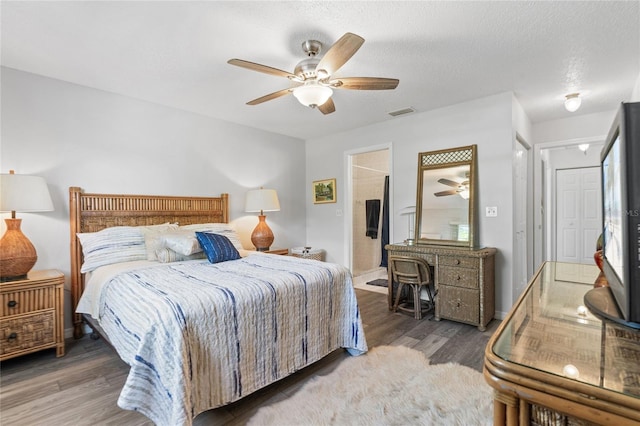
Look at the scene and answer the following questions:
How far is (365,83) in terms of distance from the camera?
226 cm

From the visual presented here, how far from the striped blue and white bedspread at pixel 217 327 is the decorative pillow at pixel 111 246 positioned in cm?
59

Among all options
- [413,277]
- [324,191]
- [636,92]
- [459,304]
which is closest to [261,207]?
[324,191]

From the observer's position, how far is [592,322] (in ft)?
2.69

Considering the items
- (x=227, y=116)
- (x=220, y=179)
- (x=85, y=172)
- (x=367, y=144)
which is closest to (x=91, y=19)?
(x=85, y=172)

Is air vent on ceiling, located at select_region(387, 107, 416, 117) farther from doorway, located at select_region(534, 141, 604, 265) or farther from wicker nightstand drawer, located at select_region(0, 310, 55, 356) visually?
wicker nightstand drawer, located at select_region(0, 310, 55, 356)

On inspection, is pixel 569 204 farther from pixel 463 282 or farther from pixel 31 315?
pixel 31 315

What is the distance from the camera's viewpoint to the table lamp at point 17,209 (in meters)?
2.31

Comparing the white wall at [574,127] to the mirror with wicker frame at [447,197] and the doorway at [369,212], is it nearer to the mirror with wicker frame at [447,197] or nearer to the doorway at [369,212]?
the mirror with wicker frame at [447,197]

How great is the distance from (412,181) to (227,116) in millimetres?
2545

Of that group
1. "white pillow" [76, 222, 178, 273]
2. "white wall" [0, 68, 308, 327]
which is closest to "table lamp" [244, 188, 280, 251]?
"white wall" [0, 68, 308, 327]

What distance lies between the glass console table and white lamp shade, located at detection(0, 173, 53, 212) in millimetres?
3194

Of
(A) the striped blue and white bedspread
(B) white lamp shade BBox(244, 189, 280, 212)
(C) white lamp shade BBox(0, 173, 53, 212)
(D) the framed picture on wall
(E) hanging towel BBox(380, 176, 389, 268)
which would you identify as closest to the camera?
(A) the striped blue and white bedspread

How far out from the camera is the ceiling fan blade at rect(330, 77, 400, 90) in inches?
86.5

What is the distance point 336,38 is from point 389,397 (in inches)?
95.9
